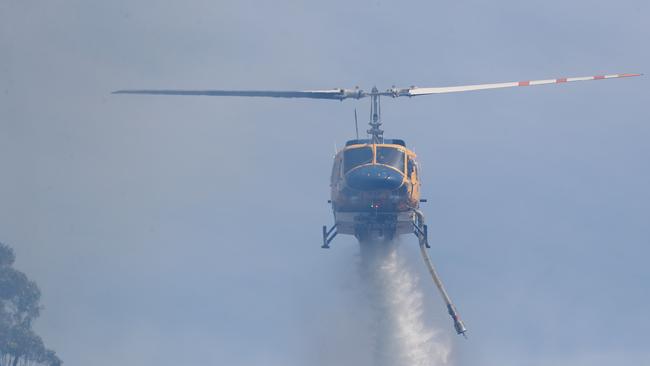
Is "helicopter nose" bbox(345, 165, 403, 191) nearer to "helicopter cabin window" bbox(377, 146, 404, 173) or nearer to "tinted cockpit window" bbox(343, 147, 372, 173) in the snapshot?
"helicopter cabin window" bbox(377, 146, 404, 173)

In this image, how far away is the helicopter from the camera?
9338 centimetres

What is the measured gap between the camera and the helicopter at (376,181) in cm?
9338

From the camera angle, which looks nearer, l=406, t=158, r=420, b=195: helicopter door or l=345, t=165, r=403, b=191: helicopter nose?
l=345, t=165, r=403, b=191: helicopter nose

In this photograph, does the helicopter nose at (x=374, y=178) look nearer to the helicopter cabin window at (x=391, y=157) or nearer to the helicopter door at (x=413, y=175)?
the helicopter cabin window at (x=391, y=157)

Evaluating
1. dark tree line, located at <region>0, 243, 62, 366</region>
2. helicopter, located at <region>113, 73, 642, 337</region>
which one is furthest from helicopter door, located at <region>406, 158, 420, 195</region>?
dark tree line, located at <region>0, 243, 62, 366</region>

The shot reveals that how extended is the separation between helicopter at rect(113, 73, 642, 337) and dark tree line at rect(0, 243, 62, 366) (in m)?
41.1

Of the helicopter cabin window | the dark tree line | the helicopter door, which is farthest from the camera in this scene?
the dark tree line

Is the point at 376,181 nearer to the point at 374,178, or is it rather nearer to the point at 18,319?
the point at 374,178

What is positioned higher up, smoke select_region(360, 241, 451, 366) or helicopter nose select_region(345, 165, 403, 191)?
helicopter nose select_region(345, 165, 403, 191)

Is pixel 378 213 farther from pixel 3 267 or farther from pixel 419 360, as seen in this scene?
pixel 3 267

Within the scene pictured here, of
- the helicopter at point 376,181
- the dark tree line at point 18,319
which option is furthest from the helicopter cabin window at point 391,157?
the dark tree line at point 18,319

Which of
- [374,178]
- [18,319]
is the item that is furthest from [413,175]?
[18,319]

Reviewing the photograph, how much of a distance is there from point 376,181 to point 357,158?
8.08ft

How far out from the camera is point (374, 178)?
303 feet
